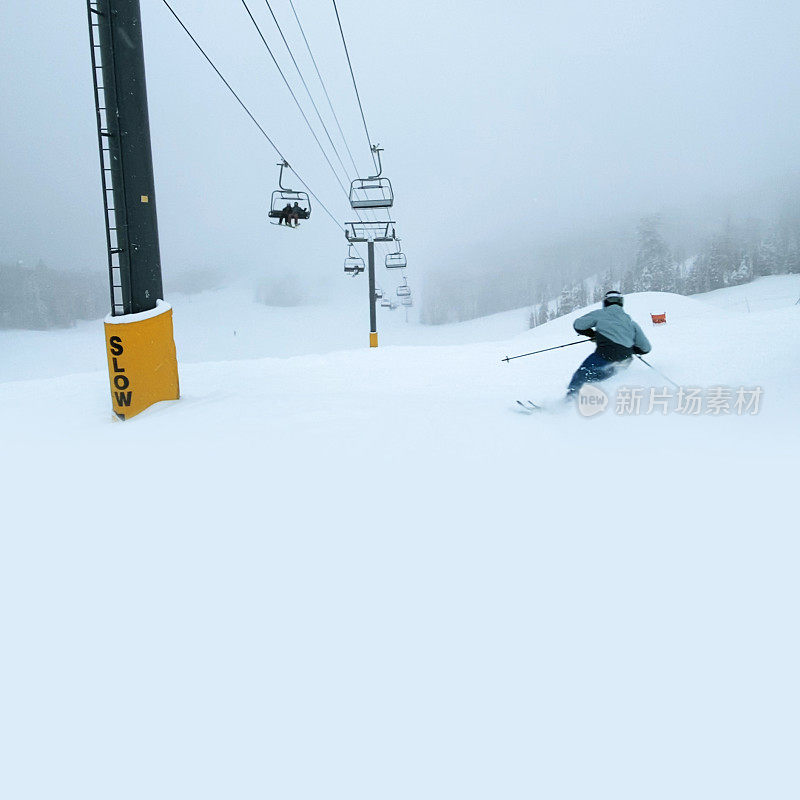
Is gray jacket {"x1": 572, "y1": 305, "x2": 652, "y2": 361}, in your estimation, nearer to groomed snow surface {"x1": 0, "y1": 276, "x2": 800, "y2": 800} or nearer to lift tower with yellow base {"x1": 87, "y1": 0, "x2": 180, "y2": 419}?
groomed snow surface {"x1": 0, "y1": 276, "x2": 800, "y2": 800}

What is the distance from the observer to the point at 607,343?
17.5 feet

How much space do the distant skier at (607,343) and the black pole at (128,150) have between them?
5055 millimetres

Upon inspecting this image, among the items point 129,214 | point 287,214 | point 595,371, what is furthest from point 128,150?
point 287,214

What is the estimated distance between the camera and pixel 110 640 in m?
1.75

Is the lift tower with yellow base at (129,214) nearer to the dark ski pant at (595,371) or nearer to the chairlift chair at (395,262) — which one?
the dark ski pant at (595,371)

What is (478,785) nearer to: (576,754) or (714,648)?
(576,754)

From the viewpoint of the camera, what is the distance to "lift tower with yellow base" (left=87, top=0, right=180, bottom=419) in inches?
203

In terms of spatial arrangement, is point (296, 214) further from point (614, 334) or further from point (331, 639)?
point (331, 639)

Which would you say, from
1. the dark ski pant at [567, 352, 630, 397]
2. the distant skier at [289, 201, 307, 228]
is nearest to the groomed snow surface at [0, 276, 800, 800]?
the dark ski pant at [567, 352, 630, 397]

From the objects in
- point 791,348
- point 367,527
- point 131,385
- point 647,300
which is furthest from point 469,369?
point 647,300

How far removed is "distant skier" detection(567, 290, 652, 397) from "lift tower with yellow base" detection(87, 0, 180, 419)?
4788 mm

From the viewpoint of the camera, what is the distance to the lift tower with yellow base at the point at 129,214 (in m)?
5.15

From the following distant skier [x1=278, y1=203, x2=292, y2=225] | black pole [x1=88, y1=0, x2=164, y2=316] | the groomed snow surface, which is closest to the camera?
the groomed snow surface

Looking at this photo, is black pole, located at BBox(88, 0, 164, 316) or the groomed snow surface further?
black pole, located at BBox(88, 0, 164, 316)
